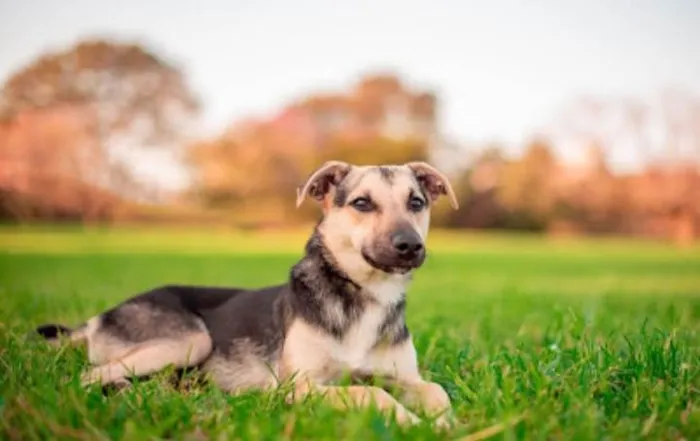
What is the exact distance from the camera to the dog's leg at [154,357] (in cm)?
436

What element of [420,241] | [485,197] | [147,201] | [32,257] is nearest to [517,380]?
[420,241]

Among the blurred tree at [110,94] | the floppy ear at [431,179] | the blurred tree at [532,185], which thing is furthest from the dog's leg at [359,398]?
the blurred tree at [532,185]

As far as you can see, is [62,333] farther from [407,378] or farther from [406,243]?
[406,243]

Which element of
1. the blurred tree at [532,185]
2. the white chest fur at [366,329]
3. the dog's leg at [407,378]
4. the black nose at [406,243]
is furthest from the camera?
the blurred tree at [532,185]

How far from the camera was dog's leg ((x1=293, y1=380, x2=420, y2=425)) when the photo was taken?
3330mm

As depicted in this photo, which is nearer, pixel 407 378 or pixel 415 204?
pixel 407 378

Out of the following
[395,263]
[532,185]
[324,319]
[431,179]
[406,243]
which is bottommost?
[532,185]

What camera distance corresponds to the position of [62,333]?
16.7 ft

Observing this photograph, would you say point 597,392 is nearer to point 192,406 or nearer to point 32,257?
point 192,406

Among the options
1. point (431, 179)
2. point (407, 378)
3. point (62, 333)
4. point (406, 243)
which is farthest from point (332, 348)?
point (62, 333)

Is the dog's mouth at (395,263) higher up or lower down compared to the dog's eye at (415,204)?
Result: lower down

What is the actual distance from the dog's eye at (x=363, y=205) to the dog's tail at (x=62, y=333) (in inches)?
88.3

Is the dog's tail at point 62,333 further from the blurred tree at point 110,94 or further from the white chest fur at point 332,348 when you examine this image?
the blurred tree at point 110,94

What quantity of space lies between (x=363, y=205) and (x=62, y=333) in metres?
2.52
